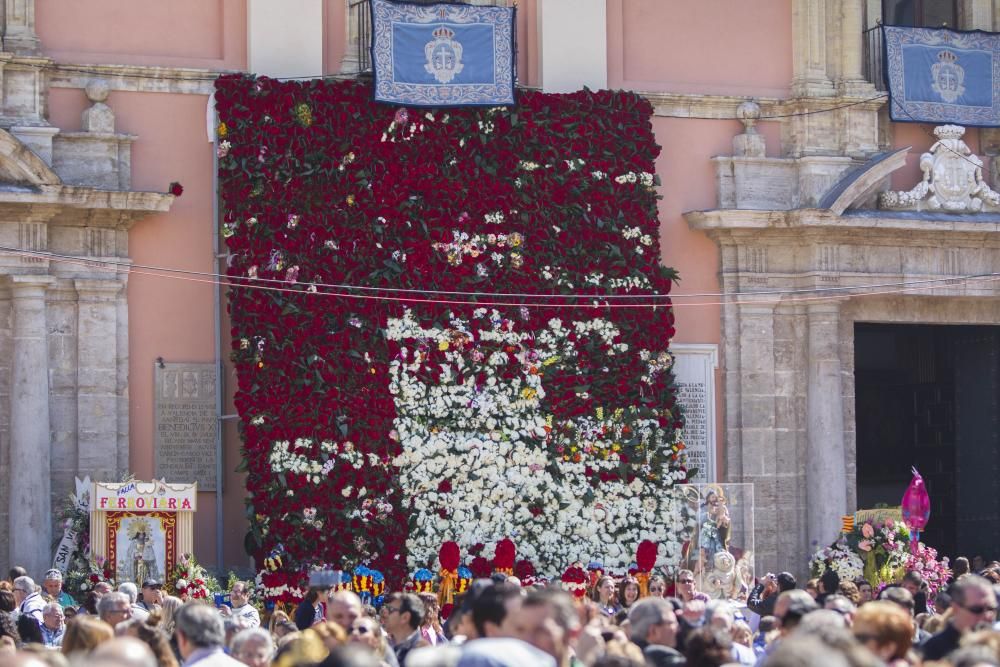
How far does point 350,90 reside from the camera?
1853cm

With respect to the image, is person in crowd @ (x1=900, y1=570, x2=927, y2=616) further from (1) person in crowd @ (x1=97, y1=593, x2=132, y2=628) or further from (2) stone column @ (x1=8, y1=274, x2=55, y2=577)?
(2) stone column @ (x1=8, y1=274, x2=55, y2=577)

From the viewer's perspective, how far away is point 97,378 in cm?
1797

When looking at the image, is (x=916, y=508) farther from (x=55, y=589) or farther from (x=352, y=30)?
(x=55, y=589)

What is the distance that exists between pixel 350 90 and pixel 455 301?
2.18m

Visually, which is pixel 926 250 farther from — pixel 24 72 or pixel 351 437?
pixel 24 72

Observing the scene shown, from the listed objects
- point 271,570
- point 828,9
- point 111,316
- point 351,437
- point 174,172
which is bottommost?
point 271,570

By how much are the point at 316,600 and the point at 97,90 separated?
568 centimetres

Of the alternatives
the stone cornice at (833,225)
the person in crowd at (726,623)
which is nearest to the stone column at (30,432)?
the stone cornice at (833,225)

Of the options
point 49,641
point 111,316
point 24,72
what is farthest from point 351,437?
point 49,641

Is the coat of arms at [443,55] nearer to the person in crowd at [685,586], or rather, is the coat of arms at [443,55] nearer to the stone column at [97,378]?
the stone column at [97,378]

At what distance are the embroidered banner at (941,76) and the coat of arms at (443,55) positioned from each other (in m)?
4.52

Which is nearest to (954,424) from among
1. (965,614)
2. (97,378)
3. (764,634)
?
(97,378)

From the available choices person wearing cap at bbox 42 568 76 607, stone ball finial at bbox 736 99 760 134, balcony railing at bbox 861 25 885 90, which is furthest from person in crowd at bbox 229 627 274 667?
balcony railing at bbox 861 25 885 90

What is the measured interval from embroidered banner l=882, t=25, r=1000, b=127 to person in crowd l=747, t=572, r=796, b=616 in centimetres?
600
